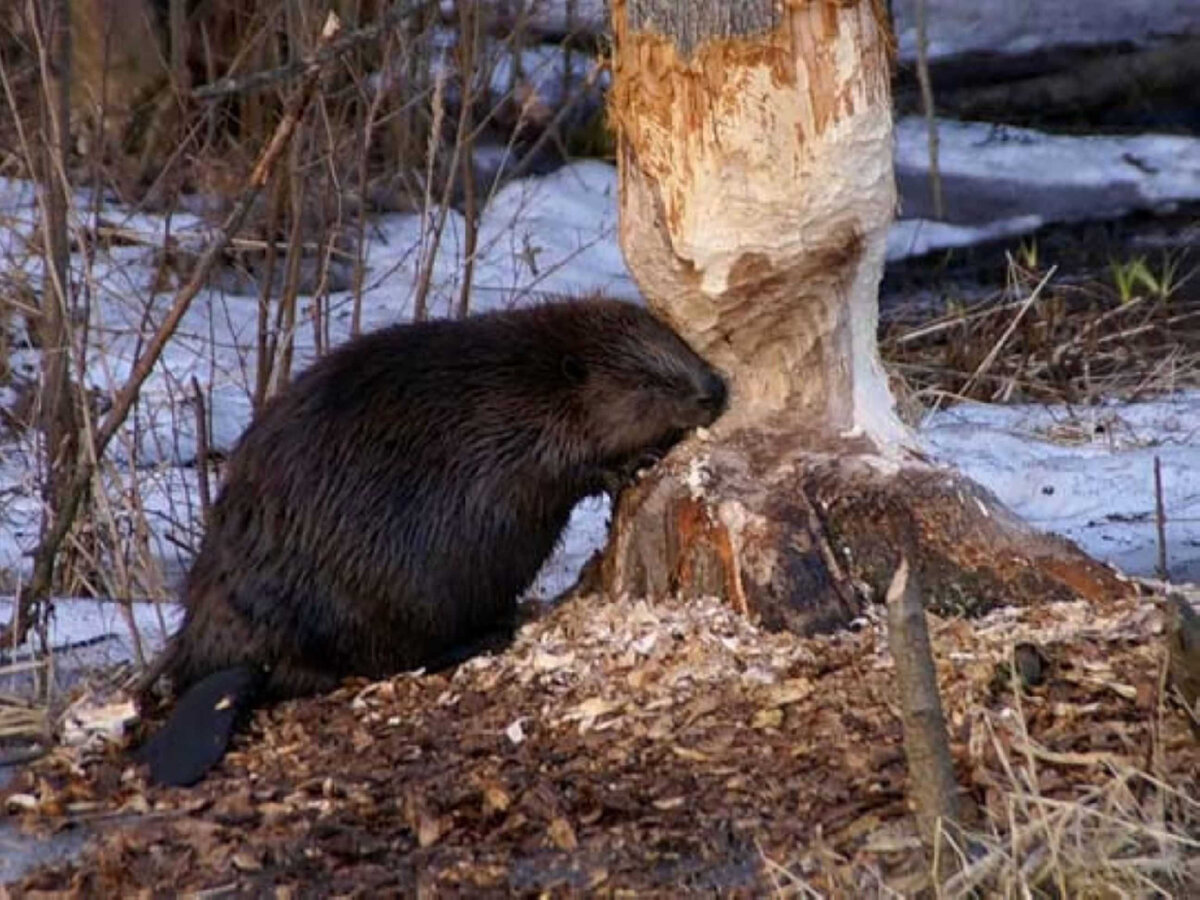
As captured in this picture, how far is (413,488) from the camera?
3629mm

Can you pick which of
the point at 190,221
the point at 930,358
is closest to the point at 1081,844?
the point at 930,358

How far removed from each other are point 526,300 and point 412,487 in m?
2.49

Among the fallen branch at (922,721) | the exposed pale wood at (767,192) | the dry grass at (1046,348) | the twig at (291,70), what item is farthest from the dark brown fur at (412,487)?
the dry grass at (1046,348)

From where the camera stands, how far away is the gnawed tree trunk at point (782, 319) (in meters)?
3.43

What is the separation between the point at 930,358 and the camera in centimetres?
606

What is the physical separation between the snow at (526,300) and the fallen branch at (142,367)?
0.45ft

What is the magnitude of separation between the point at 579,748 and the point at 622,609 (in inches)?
15.8

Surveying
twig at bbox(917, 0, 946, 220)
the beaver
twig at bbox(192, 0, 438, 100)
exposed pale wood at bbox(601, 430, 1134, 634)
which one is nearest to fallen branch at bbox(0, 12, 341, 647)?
twig at bbox(192, 0, 438, 100)

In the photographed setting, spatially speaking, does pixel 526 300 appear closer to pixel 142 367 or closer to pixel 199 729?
pixel 142 367

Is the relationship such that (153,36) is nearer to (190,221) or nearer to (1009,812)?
(190,221)

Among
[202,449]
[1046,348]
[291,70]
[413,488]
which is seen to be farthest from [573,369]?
[1046,348]

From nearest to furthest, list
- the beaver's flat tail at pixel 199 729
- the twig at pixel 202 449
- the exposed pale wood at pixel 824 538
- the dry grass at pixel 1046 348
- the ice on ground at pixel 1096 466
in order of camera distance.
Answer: the beaver's flat tail at pixel 199 729
the exposed pale wood at pixel 824 538
the twig at pixel 202 449
the ice on ground at pixel 1096 466
the dry grass at pixel 1046 348

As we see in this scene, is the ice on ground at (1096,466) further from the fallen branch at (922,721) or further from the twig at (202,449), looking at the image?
the fallen branch at (922,721)

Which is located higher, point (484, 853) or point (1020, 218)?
point (1020, 218)
